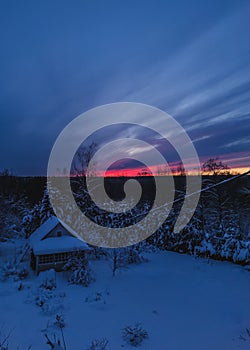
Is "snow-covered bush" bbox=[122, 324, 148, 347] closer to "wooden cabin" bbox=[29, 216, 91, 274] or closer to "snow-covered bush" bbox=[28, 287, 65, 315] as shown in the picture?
"snow-covered bush" bbox=[28, 287, 65, 315]

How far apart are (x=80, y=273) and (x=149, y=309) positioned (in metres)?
4.10

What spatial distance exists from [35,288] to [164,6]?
1333 cm

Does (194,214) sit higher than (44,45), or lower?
lower

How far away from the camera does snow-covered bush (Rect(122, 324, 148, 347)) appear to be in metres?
5.95

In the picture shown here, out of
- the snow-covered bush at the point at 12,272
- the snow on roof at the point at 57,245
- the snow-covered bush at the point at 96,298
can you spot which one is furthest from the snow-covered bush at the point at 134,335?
the snow-covered bush at the point at 12,272

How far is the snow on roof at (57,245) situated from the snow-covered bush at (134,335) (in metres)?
6.36

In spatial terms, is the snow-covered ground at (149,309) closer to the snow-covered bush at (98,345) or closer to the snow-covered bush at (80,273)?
the snow-covered bush at (98,345)

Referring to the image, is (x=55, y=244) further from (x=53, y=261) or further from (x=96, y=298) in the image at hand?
(x=96, y=298)

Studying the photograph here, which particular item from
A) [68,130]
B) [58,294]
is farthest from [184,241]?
[68,130]

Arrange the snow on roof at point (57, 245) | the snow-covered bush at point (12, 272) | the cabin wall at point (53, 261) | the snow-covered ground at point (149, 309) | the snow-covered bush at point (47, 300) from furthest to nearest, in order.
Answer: the cabin wall at point (53, 261) < the snow on roof at point (57, 245) < the snow-covered bush at point (12, 272) < the snow-covered bush at point (47, 300) < the snow-covered ground at point (149, 309)

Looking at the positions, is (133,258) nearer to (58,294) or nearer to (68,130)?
(58,294)

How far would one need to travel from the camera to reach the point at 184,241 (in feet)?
50.6

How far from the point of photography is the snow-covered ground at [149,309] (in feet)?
20.1

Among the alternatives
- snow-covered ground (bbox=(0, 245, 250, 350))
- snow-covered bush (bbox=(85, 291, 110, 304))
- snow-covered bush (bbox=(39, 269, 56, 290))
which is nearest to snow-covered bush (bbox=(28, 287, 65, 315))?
snow-covered ground (bbox=(0, 245, 250, 350))
